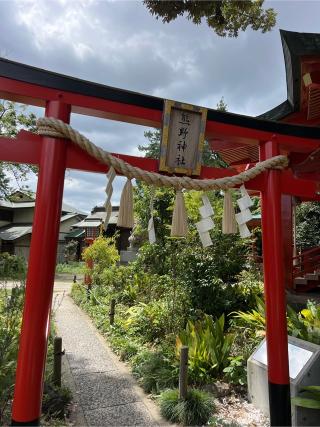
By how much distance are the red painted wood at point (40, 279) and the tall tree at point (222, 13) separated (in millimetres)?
5109

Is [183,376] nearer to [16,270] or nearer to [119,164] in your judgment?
[119,164]

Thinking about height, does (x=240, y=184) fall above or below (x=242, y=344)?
above

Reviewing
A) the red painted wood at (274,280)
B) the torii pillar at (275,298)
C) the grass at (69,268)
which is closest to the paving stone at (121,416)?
the torii pillar at (275,298)

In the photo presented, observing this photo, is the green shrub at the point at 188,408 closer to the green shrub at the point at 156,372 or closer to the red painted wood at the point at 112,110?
the green shrub at the point at 156,372

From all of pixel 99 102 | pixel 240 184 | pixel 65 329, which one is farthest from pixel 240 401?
pixel 65 329

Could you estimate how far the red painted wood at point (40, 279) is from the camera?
229 centimetres

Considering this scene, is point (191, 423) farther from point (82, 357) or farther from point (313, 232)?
point (313, 232)

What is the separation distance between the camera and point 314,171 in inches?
143

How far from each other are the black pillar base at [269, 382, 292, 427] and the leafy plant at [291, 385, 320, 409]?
68 cm

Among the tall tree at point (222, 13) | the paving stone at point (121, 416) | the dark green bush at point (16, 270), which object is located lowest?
the paving stone at point (121, 416)

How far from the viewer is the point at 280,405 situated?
288 cm

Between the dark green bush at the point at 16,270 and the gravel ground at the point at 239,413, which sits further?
the dark green bush at the point at 16,270

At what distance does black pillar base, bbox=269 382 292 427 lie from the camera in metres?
2.87

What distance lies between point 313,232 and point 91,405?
43.8 ft
